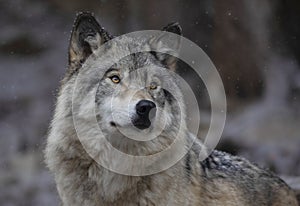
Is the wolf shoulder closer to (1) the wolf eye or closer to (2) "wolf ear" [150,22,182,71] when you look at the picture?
(1) the wolf eye

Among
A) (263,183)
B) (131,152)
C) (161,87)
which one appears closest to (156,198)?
(131,152)

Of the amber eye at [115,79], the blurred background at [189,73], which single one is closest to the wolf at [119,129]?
the amber eye at [115,79]

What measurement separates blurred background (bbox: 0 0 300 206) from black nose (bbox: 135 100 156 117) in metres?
6.39

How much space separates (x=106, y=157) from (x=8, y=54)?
9776 millimetres

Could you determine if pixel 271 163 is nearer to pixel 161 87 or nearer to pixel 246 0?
pixel 246 0

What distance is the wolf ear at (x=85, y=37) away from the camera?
538cm

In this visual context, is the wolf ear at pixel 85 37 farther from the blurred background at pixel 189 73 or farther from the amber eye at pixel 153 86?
the blurred background at pixel 189 73

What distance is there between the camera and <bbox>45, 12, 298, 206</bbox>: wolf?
5.19 meters

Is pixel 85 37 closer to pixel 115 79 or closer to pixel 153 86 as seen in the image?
pixel 115 79

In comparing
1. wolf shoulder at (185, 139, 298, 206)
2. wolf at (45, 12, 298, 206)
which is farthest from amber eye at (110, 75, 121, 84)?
wolf shoulder at (185, 139, 298, 206)

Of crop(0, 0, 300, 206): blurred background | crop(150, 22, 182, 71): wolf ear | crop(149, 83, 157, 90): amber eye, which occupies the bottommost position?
crop(149, 83, 157, 90): amber eye

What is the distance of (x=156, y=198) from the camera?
204 inches

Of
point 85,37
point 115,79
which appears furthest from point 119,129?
point 85,37

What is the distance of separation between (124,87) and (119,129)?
1.17 ft
